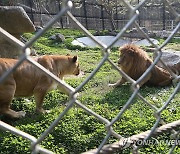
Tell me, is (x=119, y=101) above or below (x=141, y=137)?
below

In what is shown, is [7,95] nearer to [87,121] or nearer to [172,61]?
[87,121]

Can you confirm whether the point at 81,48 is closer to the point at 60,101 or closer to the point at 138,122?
the point at 60,101

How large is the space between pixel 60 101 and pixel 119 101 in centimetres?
91

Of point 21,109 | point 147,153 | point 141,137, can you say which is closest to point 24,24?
point 21,109

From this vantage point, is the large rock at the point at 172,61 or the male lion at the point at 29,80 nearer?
the male lion at the point at 29,80

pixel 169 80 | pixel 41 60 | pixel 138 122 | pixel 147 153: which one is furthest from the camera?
pixel 169 80

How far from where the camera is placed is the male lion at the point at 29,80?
3.58m

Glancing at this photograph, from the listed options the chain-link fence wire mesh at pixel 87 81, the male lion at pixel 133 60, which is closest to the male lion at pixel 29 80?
the male lion at pixel 133 60

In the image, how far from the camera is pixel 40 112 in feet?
13.2

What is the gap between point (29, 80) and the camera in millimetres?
3963

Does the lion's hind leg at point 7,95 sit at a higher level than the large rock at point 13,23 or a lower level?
lower

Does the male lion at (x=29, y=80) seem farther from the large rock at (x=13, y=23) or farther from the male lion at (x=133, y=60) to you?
the large rock at (x=13, y=23)

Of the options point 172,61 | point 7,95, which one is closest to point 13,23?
point 7,95

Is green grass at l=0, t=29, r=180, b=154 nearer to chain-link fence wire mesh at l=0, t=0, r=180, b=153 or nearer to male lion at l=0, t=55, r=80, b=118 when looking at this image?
male lion at l=0, t=55, r=80, b=118
